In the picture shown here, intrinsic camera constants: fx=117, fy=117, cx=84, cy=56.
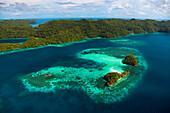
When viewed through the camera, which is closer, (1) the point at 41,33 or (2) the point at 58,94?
(2) the point at 58,94

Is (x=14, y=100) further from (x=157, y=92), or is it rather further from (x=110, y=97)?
(x=157, y=92)

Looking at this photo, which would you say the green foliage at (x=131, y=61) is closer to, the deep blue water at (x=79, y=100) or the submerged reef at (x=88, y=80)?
the submerged reef at (x=88, y=80)

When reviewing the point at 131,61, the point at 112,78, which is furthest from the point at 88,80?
the point at 131,61

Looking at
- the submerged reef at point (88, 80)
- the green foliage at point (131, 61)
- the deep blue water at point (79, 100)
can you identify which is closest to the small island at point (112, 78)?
the submerged reef at point (88, 80)

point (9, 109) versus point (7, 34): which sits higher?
point (7, 34)

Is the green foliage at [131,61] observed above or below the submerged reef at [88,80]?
above

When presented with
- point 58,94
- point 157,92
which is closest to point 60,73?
point 58,94

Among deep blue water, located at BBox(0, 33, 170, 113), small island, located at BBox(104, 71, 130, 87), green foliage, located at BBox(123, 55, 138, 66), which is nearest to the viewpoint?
deep blue water, located at BBox(0, 33, 170, 113)

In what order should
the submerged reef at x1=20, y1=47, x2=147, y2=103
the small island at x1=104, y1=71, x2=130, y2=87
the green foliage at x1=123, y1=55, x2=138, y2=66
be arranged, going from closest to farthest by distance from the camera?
1. the submerged reef at x1=20, y1=47, x2=147, y2=103
2. the small island at x1=104, y1=71, x2=130, y2=87
3. the green foliage at x1=123, y1=55, x2=138, y2=66

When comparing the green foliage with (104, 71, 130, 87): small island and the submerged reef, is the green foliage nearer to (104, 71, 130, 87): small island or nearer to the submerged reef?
the submerged reef

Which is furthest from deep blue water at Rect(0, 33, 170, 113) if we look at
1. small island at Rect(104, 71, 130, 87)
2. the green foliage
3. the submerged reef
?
the green foliage

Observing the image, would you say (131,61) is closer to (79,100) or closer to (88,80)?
(88,80)
